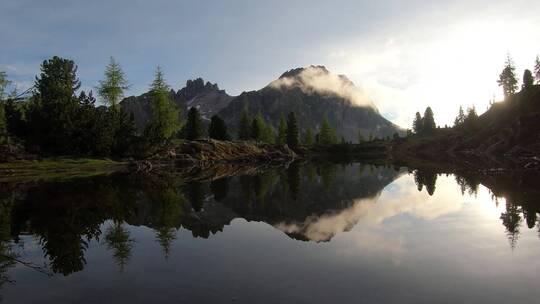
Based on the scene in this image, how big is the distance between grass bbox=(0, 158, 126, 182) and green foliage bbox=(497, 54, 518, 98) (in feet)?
521

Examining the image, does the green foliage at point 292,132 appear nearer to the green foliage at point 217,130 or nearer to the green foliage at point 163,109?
the green foliage at point 217,130

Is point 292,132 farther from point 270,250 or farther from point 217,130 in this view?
point 270,250

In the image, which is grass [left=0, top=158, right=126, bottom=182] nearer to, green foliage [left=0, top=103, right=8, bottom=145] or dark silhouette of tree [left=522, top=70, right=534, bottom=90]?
green foliage [left=0, top=103, right=8, bottom=145]

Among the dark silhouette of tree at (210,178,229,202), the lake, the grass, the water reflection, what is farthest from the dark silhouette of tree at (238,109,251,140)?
the lake

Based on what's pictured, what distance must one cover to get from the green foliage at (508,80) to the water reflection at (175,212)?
14811 cm

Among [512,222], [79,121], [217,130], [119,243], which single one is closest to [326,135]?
[217,130]

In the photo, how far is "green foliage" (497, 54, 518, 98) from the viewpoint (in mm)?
163125

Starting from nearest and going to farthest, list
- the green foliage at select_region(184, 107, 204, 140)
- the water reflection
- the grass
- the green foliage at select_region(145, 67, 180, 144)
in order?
the water reflection
the grass
the green foliage at select_region(145, 67, 180, 144)
the green foliage at select_region(184, 107, 204, 140)

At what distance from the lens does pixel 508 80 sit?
164 meters

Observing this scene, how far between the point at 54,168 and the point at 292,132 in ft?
337

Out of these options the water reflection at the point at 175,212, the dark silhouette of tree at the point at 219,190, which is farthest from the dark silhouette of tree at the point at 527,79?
the dark silhouette of tree at the point at 219,190

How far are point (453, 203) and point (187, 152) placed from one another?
3008 inches

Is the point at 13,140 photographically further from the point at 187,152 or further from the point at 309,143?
the point at 309,143

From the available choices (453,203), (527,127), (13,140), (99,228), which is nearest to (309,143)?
(527,127)
